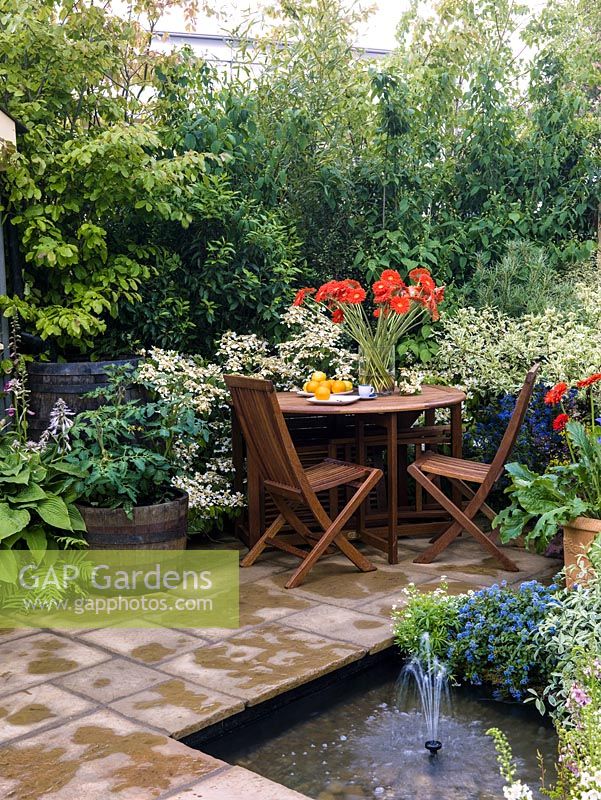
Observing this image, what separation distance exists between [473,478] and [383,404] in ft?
1.95

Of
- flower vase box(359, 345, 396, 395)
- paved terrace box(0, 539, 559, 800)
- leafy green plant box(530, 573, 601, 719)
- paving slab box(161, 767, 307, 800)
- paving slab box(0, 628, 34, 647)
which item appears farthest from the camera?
flower vase box(359, 345, 396, 395)

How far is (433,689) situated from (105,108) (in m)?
3.81

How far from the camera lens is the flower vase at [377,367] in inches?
203

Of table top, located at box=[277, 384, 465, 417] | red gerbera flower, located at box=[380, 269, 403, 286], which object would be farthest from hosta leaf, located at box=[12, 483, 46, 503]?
red gerbera flower, located at box=[380, 269, 403, 286]

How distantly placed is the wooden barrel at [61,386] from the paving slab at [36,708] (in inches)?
75.2

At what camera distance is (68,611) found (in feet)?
13.6

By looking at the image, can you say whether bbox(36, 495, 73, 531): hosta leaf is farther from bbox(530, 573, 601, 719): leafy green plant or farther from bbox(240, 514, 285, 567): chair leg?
bbox(530, 573, 601, 719): leafy green plant

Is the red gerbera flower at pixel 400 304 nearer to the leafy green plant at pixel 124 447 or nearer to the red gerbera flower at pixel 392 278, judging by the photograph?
the red gerbera flower at pixel 392 278

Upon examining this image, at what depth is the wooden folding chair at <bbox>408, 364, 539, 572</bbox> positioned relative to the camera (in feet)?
14.8

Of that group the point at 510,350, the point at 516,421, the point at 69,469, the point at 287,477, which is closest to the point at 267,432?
the point at 287,477

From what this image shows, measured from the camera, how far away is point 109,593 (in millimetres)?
4301

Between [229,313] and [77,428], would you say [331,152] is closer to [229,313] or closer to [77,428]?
[229,313]

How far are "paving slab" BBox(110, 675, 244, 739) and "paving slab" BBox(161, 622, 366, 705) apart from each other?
0.21 feet

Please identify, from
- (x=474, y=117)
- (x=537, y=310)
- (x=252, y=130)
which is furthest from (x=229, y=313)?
(x=474, y=117)
